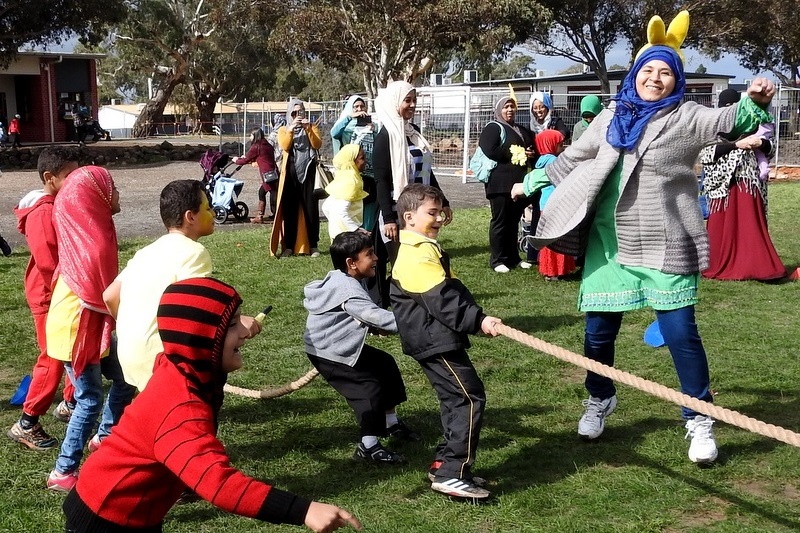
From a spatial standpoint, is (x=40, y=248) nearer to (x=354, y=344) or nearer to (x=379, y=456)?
(x=354, y=344)

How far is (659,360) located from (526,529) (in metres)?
3.00

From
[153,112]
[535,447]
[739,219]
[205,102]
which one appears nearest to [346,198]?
[535,447]

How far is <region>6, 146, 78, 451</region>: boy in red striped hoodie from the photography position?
Result: 486 cm

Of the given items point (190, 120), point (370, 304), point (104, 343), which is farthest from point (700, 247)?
point (190, 120)

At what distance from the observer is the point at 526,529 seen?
4.01m

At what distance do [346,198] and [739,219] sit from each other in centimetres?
453

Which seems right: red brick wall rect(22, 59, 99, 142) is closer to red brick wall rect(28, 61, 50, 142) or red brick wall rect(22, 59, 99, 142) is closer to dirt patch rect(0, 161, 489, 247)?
red brick wall rect(28, 61, 50, 142)

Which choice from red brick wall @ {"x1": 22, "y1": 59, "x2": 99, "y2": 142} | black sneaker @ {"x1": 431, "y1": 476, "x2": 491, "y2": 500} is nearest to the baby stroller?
black sneaker @ {"x1": 431, "y1": 476, "x2": 491, "y2": 500}

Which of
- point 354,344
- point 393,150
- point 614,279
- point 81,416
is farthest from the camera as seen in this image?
point 393,150

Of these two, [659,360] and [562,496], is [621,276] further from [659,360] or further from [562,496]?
[659,360]

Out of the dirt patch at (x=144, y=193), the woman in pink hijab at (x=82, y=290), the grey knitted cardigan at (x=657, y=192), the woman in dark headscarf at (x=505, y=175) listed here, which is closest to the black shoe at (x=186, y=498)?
the woman in pink hijab at (x=82, y=290)

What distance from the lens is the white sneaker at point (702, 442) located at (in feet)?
14.9

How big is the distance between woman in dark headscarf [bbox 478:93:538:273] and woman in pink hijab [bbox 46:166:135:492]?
18.9 ft

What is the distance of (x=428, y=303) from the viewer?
4.21m
